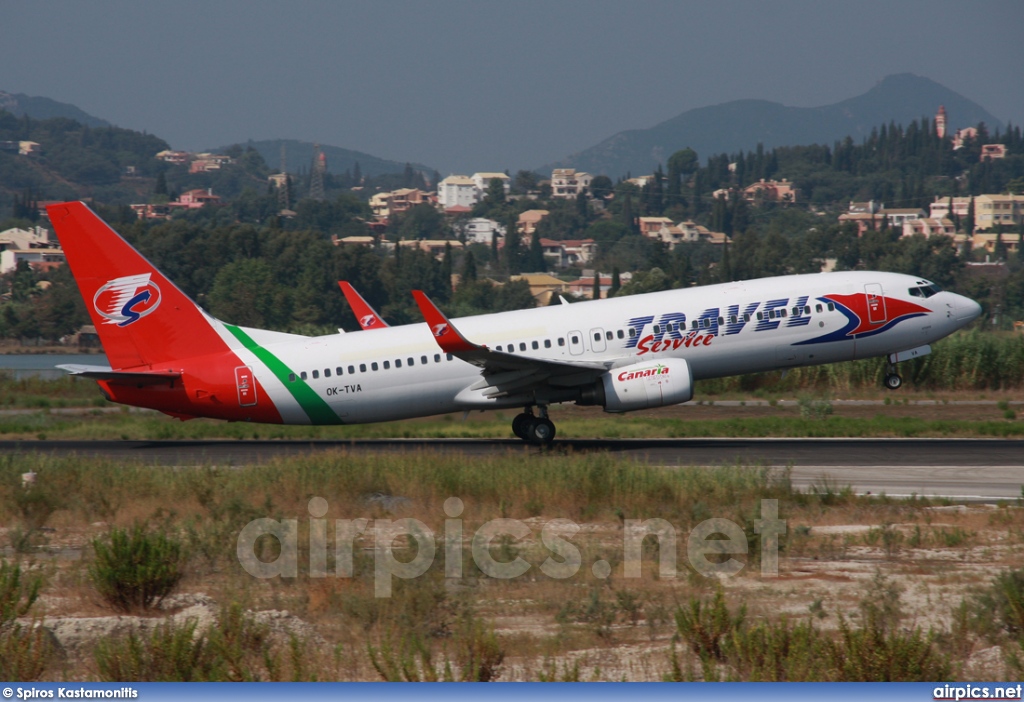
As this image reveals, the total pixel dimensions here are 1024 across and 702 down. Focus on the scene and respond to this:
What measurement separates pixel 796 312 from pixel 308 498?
14.9 m

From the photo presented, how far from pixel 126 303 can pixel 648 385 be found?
557 inches

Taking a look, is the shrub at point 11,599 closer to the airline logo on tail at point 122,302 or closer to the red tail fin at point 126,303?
the red tail fin at point 126,303

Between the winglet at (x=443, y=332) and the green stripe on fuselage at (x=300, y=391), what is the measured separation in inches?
169

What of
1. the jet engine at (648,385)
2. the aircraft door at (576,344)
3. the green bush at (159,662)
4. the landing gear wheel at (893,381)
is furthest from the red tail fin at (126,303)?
the green bush at (159,662)

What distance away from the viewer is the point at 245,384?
93.9 feet

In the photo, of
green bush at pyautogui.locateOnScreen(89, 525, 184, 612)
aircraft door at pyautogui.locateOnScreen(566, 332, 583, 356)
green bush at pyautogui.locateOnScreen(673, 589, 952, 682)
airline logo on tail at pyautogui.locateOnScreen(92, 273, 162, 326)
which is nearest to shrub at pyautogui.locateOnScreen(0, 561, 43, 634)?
green bush at pyautogui.locateOnScreen(89, 525, 184, 612)

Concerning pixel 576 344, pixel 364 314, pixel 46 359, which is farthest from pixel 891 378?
pixel 46 359

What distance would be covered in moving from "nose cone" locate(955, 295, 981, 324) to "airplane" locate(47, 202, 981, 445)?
8.85 feet

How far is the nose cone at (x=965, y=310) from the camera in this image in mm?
30516

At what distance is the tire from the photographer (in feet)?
96.8

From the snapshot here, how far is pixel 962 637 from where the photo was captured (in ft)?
38.7

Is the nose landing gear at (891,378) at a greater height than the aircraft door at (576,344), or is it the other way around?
the aircraft door at (576,344)

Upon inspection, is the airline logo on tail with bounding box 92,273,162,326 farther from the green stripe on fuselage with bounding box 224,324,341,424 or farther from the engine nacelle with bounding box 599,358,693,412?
the engine nacelle with bounding box 599,358,693,412

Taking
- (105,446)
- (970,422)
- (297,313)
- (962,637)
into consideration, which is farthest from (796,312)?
(297,313)
